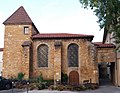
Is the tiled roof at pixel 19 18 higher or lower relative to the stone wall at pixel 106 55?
higher

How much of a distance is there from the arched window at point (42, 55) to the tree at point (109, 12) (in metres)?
14.1

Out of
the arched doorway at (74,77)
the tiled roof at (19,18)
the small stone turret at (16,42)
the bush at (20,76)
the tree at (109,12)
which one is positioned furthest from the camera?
the tiled roof at (19,18)

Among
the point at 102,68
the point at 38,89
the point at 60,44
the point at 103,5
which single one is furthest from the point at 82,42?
the point at 102,68

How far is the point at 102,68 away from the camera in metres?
49.8

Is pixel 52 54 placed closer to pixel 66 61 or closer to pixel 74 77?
pixel 66 61

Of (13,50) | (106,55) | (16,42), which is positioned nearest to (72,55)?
(106,55)

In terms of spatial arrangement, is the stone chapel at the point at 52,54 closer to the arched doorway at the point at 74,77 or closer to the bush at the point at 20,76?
the arched doorway at the point at 74,77

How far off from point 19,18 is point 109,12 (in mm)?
18659

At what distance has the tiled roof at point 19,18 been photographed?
34062mm

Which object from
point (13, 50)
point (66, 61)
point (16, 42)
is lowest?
point (66, 61)

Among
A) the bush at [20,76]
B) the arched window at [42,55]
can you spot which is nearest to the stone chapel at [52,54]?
the arched window at [42,55]

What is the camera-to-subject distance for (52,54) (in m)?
32.6

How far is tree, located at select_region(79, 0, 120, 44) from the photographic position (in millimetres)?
18344

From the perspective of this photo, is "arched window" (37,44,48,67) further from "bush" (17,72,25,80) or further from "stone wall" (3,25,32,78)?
"bush" (17,72,25,80)
